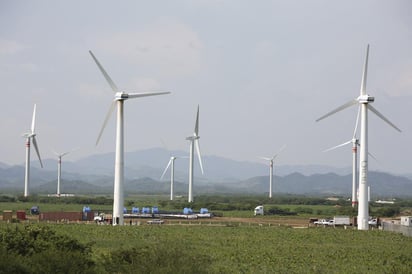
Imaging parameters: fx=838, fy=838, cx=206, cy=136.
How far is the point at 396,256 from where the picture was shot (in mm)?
46469

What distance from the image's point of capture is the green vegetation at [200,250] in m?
30.3

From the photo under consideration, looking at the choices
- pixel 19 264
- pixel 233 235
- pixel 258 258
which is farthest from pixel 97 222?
pixel 19 264

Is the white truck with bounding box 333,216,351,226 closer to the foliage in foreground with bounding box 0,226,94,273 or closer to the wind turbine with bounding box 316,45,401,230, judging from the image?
the wind turbine with bounding box 316,45,401,230

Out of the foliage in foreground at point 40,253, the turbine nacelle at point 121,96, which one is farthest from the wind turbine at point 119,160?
the foliage in foreground at point 40,253

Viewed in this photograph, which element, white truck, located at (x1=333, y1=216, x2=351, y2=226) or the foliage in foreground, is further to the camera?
white truck, located at (x1=333, y1=216, x2=351, y2=226)

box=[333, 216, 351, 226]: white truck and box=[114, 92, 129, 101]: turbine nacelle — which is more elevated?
box=[114, 92, 129, 101]: turbine nacelle

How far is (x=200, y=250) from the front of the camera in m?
46.7

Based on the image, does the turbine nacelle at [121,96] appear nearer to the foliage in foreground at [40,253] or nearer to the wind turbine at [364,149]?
the wind turbine at [364,149]

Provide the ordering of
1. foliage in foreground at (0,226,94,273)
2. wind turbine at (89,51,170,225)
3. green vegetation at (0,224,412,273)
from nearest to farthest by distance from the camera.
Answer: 1. foliage in foreground at (0,226,94,273)
2. green vegetation at (0,224,412,273)
3. wind turbine at (89,51,170,225)

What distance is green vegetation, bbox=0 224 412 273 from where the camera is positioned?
30.3 meters

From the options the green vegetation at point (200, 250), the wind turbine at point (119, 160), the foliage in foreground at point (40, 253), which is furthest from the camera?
the wind turbine at point (119, 160)

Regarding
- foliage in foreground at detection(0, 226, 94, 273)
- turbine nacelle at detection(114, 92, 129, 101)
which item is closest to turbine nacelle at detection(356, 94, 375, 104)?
turbine nacelle at detection(114, 92, 129, 101)

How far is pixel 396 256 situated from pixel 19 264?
81.3 feet

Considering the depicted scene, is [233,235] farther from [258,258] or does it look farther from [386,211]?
[386,211]
